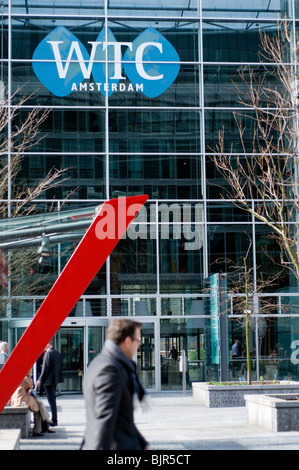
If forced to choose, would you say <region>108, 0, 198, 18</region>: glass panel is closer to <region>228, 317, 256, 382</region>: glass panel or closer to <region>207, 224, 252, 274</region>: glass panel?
<region>207, 224, 252, 274</region>: glass panel

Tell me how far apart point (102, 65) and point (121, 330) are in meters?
22.4

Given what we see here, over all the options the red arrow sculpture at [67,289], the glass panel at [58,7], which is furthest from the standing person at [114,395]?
the glass panel at [58,7]

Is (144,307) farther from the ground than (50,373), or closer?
farther from the ground

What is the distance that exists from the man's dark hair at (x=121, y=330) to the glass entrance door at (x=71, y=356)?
19.8 m

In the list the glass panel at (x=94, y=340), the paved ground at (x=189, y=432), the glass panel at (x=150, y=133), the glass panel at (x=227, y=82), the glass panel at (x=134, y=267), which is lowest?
the paved ground at (x=189, y=432)

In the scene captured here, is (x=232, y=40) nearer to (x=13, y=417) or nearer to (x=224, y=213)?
(x=224, y=213)

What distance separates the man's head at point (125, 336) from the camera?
17.0ft

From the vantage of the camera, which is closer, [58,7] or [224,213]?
[224,213]

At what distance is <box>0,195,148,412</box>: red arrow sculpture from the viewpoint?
8966 mm

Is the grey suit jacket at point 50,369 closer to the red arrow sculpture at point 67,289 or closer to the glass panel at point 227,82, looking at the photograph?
the red arrow sculpture at point 67,289

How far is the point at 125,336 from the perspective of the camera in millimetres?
5184

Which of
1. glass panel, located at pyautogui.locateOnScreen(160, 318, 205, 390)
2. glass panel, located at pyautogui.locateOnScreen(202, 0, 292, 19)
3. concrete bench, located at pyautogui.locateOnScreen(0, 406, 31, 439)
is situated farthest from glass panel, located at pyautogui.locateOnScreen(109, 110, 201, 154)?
concrete bench, located at pyautogui.locateOnScreen(0, 406, 31, 439)

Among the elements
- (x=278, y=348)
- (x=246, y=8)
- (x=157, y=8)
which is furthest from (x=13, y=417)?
(x=246, y=8)
